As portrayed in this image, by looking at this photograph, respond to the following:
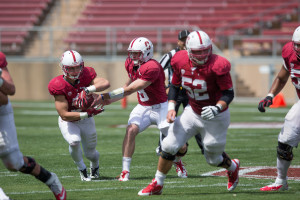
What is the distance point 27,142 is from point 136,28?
1085cm

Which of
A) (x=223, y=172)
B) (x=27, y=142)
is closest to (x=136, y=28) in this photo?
(x=27, y=142)

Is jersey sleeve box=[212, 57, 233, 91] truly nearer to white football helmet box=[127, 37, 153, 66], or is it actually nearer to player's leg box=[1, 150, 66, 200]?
white football helmet box=[127, 37, 153, 66]

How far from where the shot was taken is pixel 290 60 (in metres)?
5.91

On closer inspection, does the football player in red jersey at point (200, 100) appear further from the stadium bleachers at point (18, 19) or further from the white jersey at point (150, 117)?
the stadium bleachers at point (18, 19)

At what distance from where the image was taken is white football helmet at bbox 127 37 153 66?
6.75m

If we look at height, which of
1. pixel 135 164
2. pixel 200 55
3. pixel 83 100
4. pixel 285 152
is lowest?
pixel 135 164

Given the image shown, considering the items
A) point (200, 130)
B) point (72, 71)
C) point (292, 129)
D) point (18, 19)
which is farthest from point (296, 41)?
point (18, 19)

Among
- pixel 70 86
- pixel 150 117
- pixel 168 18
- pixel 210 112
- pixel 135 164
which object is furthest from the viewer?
pixel 168 18

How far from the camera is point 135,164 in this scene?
7809mm

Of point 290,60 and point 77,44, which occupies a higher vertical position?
point 290,60

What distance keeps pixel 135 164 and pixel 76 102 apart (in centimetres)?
176

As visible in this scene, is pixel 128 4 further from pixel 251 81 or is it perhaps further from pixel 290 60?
pixel 290 60

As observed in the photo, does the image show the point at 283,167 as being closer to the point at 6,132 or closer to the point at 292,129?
the point at 292,129

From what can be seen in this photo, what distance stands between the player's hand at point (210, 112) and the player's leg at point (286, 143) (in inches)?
33.5
